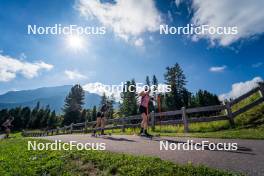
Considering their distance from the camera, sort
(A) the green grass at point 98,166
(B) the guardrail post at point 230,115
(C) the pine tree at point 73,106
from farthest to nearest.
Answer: (C) the pine tree at point 73,106 → (B) the guardrail post at point 230,115 → (A) the green grass at point 98,166

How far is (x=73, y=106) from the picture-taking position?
89250 millimetres

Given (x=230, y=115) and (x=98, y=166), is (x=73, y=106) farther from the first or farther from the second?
(x=98, y=166)

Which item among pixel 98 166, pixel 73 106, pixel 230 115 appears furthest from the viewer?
pixel 73 106

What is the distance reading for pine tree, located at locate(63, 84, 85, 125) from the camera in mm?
87206

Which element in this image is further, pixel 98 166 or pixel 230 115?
pixel 230 115

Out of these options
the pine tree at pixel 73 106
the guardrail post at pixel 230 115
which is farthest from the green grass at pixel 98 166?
the pine tree at pixel 73 106

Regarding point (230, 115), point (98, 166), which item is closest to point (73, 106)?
point (230, 115)

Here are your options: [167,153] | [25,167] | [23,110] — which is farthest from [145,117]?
[23,110]

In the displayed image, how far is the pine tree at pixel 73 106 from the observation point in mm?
87206

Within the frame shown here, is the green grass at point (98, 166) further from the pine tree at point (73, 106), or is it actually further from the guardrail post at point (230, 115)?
the pine tree at point (73, 106)

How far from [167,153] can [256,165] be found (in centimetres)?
231

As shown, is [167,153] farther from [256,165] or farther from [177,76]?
[177,76]

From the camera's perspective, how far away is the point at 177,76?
86.6 meters

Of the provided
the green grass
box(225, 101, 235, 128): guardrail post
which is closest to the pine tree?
box(225, 101, 235, 128): guardrail post
